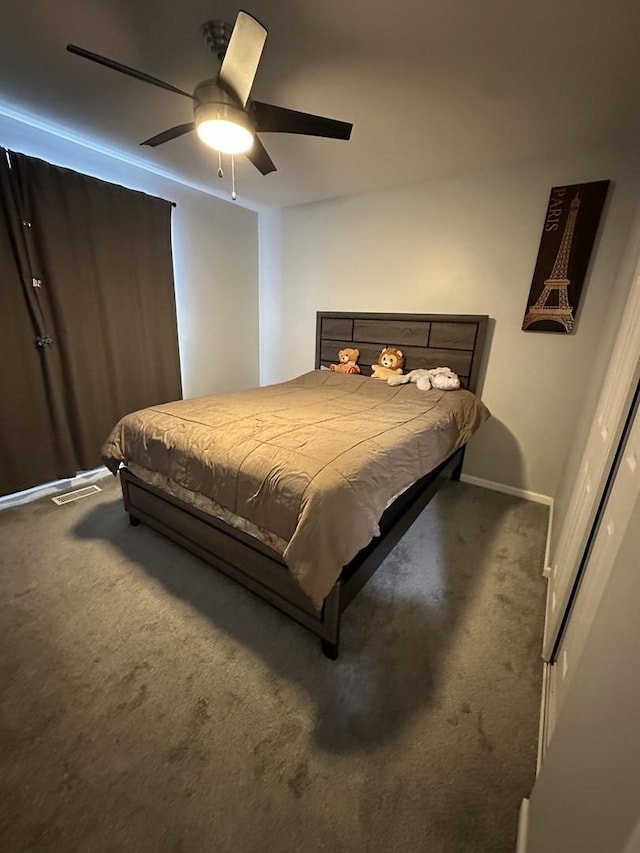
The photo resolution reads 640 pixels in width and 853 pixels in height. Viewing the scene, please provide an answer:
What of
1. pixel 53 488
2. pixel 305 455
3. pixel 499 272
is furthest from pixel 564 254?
pixel 53 488

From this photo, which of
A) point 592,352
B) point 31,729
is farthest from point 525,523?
point 31,729

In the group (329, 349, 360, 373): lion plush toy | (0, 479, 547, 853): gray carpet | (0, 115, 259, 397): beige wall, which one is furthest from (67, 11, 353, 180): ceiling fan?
(0, 479, 547, 853): gray carpet

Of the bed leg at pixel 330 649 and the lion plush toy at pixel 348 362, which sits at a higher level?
the lion plush toy at pixel 348 362

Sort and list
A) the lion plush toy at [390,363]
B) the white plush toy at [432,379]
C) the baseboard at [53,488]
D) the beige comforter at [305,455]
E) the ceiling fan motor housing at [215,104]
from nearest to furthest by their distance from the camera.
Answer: the beige comforter at [305,455] → the ceiling fan motor housing at [215,104] → the baseboard at [53,488] → the white plush toy at [432,379] → the lion plush toy at [390,363]

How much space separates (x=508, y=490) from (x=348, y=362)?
6.06 feet

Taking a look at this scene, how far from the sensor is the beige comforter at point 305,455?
1.35 meters

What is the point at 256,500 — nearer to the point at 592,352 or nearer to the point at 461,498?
the point at 461,498

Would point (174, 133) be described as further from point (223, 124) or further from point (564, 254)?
point (564, 254)

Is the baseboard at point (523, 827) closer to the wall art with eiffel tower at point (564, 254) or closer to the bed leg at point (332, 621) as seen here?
the bed leg at point (332, 621)

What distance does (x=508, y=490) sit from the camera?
3.06 m

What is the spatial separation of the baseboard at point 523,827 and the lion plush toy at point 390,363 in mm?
2662

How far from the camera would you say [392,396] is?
2879 mm

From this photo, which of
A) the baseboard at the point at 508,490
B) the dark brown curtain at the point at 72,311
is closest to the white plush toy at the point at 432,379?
the baseboard at the point at 508,490

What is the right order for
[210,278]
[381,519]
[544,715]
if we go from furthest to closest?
[210,278] → [381,519] → [544,715]
